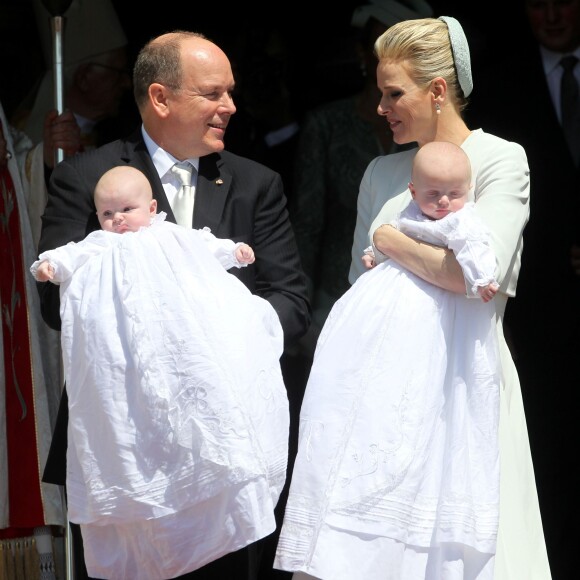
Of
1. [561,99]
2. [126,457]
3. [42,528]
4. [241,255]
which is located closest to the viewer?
[126,457]

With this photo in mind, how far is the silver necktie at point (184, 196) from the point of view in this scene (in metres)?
4.88

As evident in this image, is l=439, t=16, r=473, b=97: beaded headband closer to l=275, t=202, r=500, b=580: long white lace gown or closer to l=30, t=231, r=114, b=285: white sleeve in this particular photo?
l=275, t=202, r=500, b=580: long white lace gown

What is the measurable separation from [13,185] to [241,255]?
168 cm

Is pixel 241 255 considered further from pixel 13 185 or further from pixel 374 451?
pixel 13 185

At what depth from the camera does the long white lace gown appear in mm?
4410

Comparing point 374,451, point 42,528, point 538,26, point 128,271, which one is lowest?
point 42,528

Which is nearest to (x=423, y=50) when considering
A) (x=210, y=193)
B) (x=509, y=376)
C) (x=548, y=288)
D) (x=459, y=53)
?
(x=459, y=53)

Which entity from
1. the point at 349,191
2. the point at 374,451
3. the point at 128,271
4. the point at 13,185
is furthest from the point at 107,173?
the point at 349,191

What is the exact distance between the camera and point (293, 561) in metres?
4.44

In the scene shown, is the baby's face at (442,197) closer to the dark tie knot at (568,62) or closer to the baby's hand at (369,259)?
the baby's hand at (369,259)

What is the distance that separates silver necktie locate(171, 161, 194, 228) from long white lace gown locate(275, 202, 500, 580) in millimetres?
637

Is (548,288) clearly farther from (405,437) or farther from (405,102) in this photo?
(405,437)

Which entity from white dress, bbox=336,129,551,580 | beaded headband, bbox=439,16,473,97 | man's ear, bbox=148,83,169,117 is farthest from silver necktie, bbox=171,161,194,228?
beaded headband, bbox=439,16,473,97

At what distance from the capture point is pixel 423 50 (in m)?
4.78
